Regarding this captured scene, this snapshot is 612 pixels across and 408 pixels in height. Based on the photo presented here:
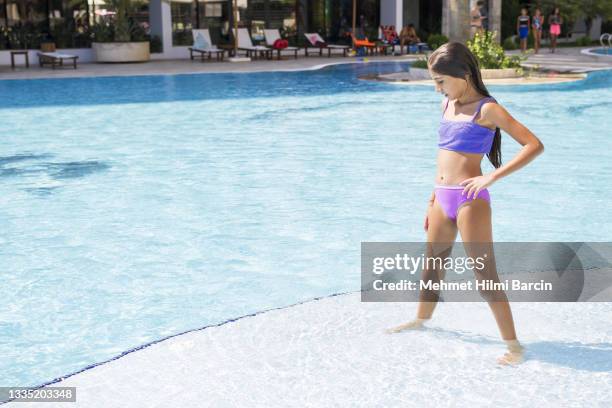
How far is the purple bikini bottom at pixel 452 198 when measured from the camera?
399cm

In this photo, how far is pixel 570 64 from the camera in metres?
25.7

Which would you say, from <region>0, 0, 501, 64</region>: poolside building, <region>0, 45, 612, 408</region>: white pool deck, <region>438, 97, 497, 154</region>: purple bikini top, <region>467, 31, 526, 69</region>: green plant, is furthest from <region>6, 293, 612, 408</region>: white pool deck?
<region>0, 0, 501, 64</region>: poolside building

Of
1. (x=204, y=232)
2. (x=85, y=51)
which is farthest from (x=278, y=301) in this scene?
(x=85, y=51)

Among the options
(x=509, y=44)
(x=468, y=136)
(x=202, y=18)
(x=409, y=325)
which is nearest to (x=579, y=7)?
(x=509, y=44)

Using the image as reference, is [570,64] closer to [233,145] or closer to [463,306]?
[233,145]

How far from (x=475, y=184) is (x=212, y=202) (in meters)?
5.62

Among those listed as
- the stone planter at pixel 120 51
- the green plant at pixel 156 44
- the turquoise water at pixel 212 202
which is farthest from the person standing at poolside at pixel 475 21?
the green plant at pixel 156 44

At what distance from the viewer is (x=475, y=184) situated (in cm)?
389

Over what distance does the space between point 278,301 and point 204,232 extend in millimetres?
2162

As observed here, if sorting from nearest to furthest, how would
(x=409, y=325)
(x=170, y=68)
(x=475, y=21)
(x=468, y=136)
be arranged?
1. (x=468, y=136)
2. (x=409, y=325)
3. (x=475, y=21)
4. (x=170, y=68)

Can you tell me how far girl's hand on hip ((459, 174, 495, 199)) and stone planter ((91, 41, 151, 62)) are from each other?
25.8 metres

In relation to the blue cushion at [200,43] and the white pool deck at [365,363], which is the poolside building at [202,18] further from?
the white pool deck at [365,363]

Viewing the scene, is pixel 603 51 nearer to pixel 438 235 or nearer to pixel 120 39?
pixel 120 39

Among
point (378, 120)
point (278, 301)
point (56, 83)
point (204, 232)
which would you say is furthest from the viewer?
point (56, 83)
